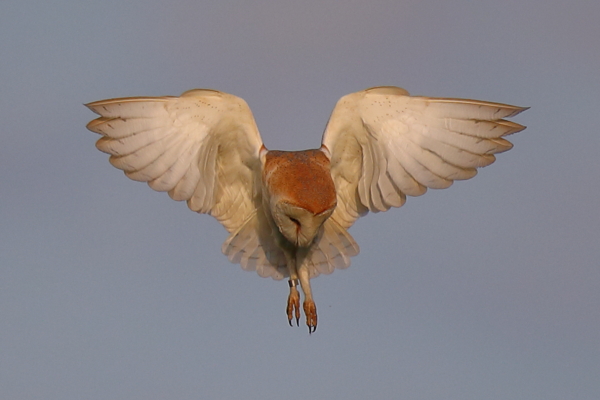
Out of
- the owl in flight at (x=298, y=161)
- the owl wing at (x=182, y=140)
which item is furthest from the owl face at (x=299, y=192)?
the owl wing at (x=182, y=140)

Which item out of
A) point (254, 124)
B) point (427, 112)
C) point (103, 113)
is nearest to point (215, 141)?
point (254, 124)

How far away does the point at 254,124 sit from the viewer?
11.3 meters

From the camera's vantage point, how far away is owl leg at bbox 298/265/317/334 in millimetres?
11594

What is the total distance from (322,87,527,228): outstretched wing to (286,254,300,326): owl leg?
994 millimetres

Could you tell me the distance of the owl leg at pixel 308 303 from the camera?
11594 mm

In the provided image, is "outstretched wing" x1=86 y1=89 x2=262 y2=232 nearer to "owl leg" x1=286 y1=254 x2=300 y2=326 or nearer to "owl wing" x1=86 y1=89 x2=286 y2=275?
"owl wing" x1=86 y1=89 x2=286 y2=275

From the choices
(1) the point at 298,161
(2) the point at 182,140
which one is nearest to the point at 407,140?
(1) the point at 298,161

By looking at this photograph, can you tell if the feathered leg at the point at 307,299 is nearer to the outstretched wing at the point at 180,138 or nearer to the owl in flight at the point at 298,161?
the owl in flight at the point at 298,161

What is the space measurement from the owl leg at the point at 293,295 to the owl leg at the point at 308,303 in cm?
7

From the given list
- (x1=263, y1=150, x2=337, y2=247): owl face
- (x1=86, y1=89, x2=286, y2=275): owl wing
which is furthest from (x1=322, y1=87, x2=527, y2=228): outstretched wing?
(x1=86, y1=89, x2=286, y2=275): owl wing

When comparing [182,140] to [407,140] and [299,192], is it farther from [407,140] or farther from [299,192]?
[407,140]

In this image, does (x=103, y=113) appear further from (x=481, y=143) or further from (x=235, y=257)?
(x=481, y=143)

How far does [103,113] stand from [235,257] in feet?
7.31

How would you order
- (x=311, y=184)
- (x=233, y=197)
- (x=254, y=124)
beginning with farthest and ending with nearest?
(x=233, y=197)
(x=254, y=124)
(x=311, y=184)
